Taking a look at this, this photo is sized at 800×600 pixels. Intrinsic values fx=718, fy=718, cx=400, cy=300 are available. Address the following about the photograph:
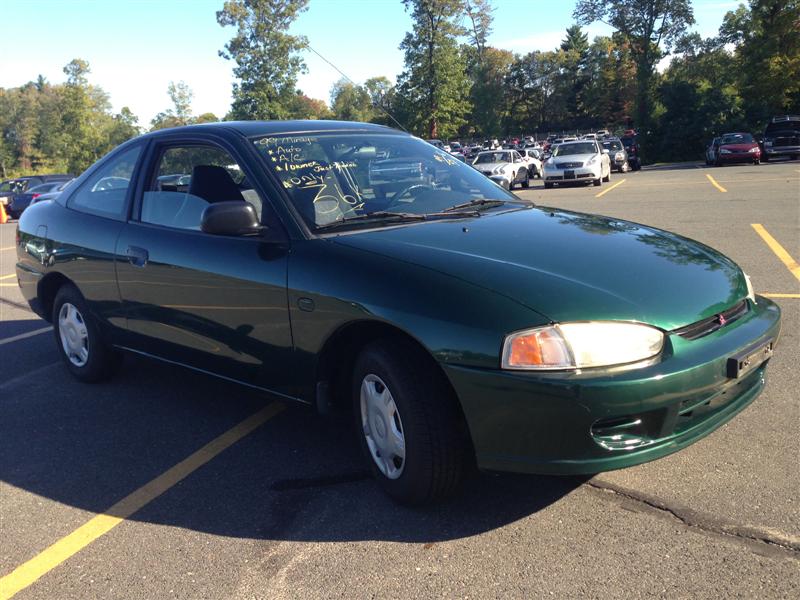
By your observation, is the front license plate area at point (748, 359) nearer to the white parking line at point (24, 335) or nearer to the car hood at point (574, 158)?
the white parking line at point (24, 335)

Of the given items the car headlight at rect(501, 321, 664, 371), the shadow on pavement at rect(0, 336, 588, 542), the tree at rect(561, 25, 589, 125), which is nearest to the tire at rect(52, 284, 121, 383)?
the shadow on pavement at rect(0, 336, 588, 542)

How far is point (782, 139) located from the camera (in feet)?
101

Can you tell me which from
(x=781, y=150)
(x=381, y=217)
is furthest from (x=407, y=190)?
(x=781, y=150)

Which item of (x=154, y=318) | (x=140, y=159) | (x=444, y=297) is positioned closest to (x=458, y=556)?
(x=444, y=297)

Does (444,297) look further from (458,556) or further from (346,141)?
(346,141)

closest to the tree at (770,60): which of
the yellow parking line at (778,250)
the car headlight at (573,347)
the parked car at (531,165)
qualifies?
the parked car at (531,165)

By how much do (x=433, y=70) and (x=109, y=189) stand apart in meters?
54.5

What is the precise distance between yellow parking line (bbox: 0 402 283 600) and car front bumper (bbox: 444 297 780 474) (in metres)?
1.61

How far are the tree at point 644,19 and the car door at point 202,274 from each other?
5366 centimetres

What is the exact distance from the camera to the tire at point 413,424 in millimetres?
2793

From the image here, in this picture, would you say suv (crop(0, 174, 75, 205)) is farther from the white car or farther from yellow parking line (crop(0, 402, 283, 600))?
yellow parking line (crop(0, 402, 283, 600))

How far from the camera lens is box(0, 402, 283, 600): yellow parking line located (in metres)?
2.73

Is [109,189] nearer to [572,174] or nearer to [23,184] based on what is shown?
[572,174]

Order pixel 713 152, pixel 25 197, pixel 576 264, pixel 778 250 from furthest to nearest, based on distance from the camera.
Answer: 1. pixel 713 152
2. pixel 25 197
3. pixel 778 250
4. pixel 576 264
